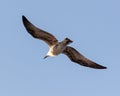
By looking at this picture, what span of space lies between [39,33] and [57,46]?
1.72 meters

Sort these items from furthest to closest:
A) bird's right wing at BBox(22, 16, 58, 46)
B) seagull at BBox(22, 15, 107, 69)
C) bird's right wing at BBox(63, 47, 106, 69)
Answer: bird's right wing at BBox(63, 47, 106, 69) → bird's right wing at BBox(22, 16, 58, 46) → seagull at BBox(22, 15, 107, 69)

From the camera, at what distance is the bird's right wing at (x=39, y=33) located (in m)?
54.5

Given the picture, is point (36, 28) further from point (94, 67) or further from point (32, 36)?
point (94, 67)

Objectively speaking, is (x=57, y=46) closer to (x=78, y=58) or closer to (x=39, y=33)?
(x=39, y=33)

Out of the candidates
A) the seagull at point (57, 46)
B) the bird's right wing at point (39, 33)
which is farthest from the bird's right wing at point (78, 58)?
the bird's right wing at point (39, 33)

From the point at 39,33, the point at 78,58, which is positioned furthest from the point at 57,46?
the point at 78,58

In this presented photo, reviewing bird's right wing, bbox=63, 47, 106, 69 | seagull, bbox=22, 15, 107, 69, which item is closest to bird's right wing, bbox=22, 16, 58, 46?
seagull, bbox=22, 15, 107, 69

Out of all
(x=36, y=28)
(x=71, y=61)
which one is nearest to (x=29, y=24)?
(x=36, y=28)

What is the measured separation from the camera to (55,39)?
54312 millimetres

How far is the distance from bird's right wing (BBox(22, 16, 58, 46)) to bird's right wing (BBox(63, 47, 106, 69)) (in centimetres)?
128

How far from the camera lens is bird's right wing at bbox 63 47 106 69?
55625 mm

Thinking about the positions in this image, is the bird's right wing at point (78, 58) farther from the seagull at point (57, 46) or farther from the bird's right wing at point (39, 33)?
the bird's right wing at point (39, 33)

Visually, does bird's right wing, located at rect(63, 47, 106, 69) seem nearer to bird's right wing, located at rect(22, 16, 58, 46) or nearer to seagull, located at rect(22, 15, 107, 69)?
seagull, located at rect(22, 15, 107, 69)

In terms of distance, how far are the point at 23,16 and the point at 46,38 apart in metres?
2.00
